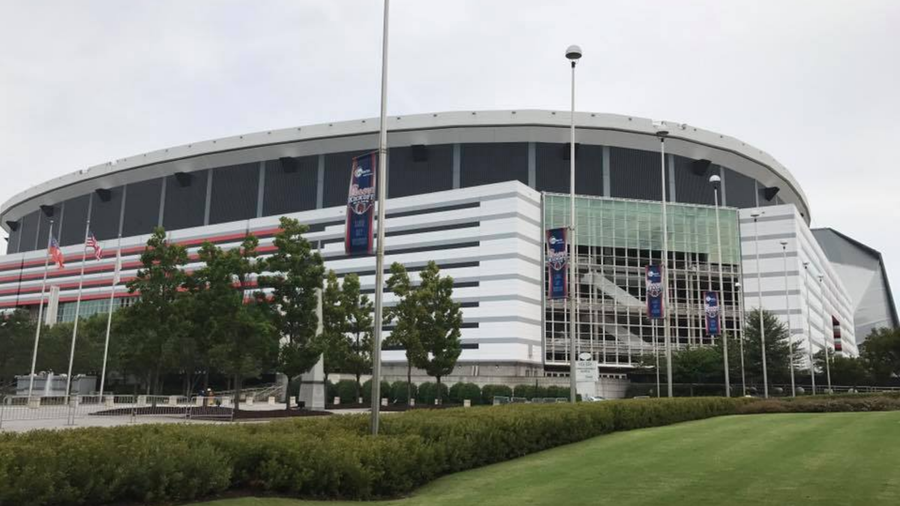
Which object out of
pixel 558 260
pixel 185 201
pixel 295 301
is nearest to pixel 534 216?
pixel 295 301

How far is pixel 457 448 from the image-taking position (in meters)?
14.8

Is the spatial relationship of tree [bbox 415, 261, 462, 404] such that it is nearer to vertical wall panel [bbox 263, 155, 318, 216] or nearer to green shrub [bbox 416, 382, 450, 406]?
green shrub [bbox 416, 382, 450, 406]

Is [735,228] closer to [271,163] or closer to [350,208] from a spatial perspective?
[271,163]

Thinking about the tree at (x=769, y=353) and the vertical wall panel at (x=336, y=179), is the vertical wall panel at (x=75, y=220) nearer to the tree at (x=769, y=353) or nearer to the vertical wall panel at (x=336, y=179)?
the vertical wall panel at (x=336, y=179)

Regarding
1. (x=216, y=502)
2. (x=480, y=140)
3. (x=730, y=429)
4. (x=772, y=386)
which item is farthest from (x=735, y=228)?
(x=216, y=502)

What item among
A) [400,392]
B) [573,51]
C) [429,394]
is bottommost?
[429,394]

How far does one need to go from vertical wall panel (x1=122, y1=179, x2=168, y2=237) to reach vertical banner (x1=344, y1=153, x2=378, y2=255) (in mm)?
99498

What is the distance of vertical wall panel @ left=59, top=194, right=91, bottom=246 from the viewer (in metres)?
118

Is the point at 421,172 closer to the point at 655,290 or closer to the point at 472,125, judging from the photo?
the point at 472,125

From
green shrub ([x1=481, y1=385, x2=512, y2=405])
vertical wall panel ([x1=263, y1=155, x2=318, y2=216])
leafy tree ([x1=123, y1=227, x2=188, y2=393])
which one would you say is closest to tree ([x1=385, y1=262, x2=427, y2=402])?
green shrub ([x1=481, y1=385, x2=512, y2=405])

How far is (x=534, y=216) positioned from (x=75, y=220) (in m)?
85.1

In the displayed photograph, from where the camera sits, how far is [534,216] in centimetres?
8088

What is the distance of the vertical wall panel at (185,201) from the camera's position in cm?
10306

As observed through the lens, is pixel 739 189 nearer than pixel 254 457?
No
